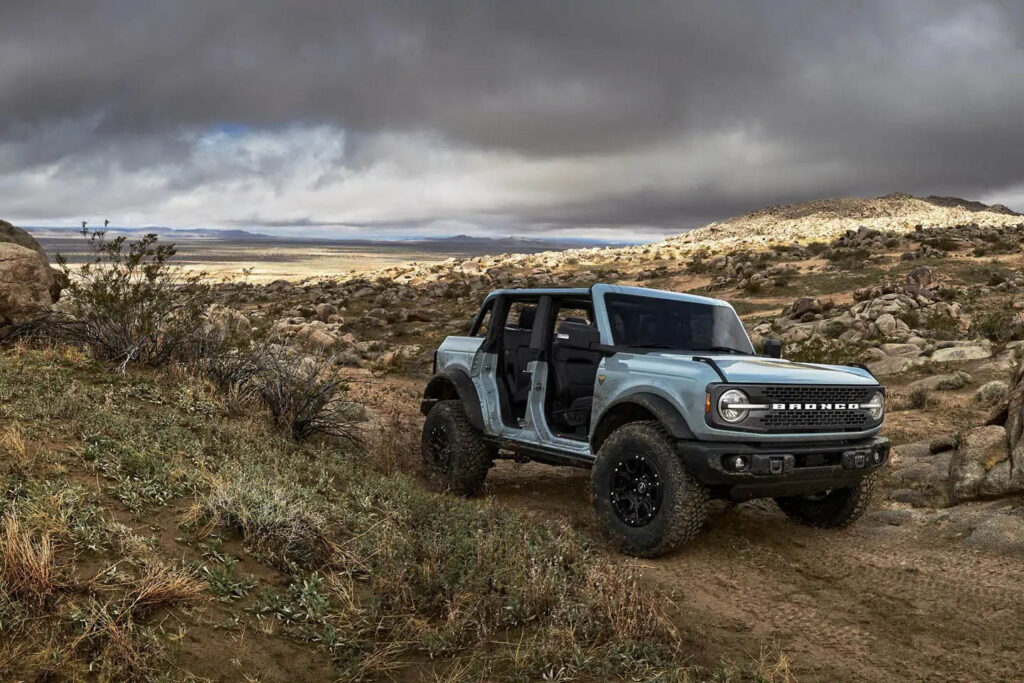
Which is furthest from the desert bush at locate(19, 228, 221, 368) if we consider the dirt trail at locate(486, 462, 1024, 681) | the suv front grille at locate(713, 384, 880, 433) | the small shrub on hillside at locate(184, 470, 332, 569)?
the suv front grille at locate(713, 384, 880, 433)

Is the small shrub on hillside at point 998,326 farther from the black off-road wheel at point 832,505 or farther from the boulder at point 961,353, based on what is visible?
the black off-road wheel at point 832,505

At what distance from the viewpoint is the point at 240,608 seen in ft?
13.1

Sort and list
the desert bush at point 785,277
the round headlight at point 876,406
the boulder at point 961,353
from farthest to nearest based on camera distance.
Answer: the desert bush at point 785,277, the boulder at point 961,353, the round headlight at point 876,406

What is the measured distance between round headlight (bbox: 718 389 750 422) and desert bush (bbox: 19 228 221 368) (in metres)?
6.90

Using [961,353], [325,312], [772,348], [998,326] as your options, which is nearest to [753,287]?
[998,326]

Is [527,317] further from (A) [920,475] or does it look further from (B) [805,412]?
(A) [920,475]

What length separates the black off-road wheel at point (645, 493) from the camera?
5.49 metres

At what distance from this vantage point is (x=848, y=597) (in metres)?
5.25

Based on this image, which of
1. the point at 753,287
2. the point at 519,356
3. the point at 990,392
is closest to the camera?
the point at 519,356

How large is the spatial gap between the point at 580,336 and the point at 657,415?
0.99 meters

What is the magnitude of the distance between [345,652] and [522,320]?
431 cm

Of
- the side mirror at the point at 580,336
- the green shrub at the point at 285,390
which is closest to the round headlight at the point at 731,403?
the side mirror at the point at 580,336

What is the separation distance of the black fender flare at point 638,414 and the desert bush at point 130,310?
19.1ft

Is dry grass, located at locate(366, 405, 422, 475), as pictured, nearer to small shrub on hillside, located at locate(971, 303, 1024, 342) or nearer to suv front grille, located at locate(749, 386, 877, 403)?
suv front grille, located at locate(749, 386, 877, 403)
